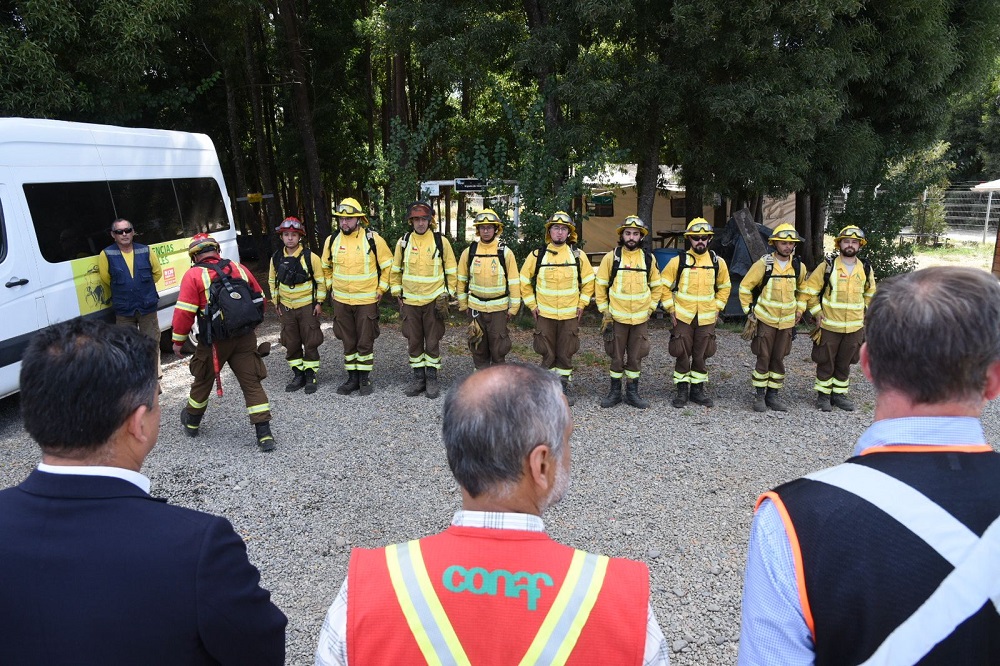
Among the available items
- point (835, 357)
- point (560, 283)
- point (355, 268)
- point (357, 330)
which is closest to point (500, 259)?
point (560, 283)

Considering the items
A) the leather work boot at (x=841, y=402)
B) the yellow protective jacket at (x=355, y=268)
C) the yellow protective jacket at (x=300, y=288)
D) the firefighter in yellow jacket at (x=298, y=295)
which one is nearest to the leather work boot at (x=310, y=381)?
the firefighter in yellow jacket at (x=298, y=295)

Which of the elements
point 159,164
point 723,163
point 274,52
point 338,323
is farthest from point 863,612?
point 274,52

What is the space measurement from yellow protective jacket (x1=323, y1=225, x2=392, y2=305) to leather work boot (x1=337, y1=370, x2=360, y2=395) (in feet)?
2.60

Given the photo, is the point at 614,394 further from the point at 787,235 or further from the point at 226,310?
the point at 226,310

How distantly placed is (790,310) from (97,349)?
21.6ft

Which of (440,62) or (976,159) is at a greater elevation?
(440,62)

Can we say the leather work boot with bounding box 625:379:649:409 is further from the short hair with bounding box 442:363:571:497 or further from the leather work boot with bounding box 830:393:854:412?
the short hair with bounding box 442:363:571:497

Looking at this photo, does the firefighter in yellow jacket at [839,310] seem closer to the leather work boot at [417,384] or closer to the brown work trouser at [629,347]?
the brown work trouser at [629,347]

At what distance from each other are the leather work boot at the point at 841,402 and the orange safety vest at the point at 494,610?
661cm

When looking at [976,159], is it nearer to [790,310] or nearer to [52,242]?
[790,310]

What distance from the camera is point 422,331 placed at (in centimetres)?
765

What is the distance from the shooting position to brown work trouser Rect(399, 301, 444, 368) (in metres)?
7.57

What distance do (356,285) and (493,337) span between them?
1574 mm

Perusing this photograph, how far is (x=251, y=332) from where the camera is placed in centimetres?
581
